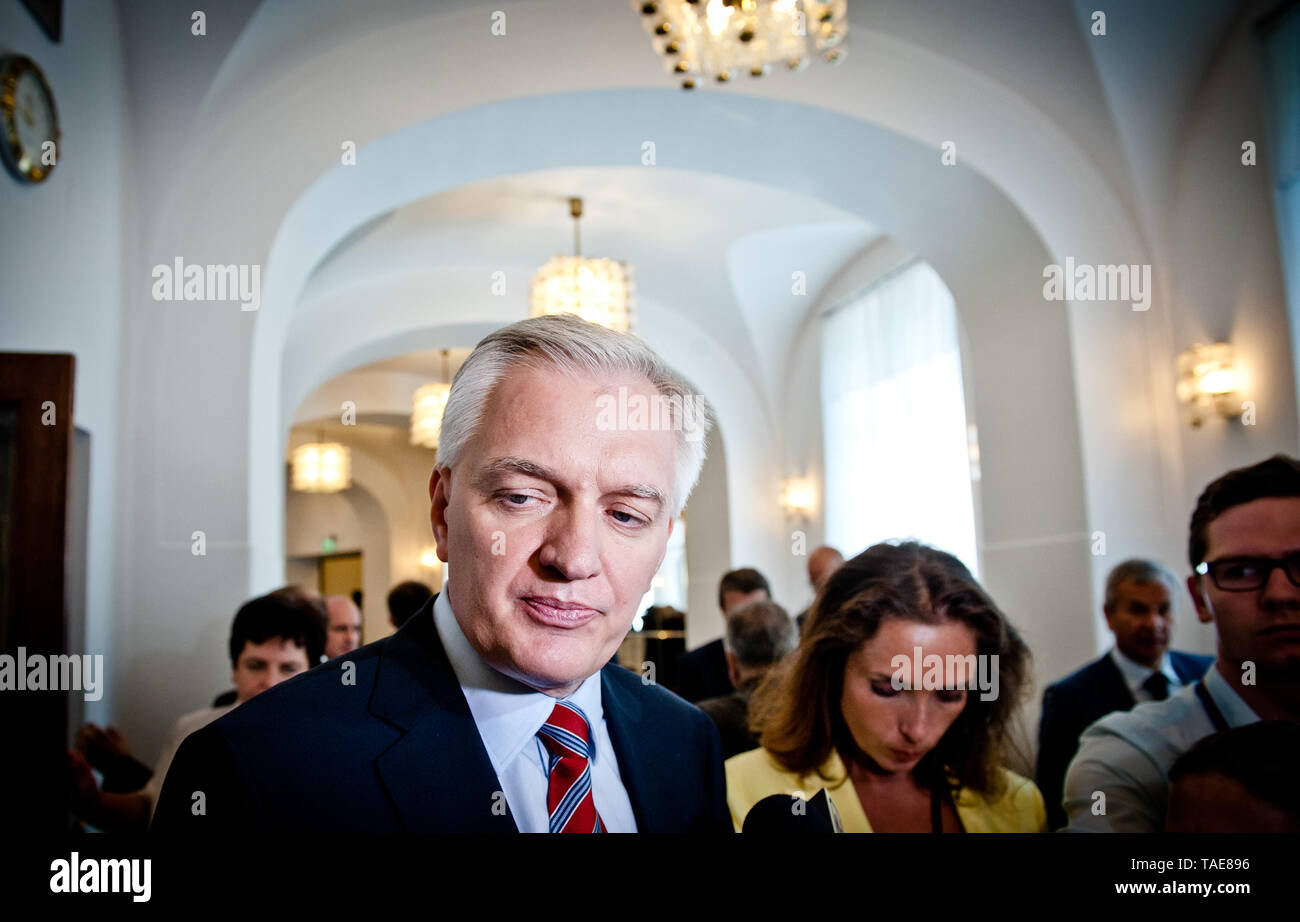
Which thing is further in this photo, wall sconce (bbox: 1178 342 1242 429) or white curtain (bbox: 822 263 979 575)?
white curtain (bbox: 822 263 979 575)

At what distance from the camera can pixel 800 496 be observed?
8.02m

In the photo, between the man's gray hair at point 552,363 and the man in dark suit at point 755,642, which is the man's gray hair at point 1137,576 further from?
the man's gray hair at point 552,363

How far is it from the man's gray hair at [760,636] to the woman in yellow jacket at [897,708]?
76 centimetres

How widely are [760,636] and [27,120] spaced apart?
96.1 inches

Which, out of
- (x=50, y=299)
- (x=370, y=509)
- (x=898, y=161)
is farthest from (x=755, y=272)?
(x=370, y=509)

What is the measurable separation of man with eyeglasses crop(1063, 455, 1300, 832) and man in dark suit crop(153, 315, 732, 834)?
0.95 metres

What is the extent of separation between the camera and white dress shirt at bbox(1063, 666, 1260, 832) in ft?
4.99

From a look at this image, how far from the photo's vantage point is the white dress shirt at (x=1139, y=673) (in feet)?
9.28

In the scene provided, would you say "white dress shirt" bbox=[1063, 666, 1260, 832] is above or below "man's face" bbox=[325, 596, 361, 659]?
below

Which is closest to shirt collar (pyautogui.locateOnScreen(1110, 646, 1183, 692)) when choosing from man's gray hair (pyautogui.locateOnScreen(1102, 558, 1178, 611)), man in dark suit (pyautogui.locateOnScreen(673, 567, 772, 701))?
man's gray hair (pyautogui.locateOnScreen(1102, 558, 1178, 611))

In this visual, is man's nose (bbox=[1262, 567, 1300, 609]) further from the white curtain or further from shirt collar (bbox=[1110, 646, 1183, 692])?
the white curtain

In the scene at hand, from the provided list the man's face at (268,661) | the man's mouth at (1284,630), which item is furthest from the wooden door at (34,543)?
the man's mouth at (1284,630)

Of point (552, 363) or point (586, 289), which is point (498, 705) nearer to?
point (552, 363)

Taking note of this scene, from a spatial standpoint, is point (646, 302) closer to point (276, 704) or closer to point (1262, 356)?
point (1262, 356)
